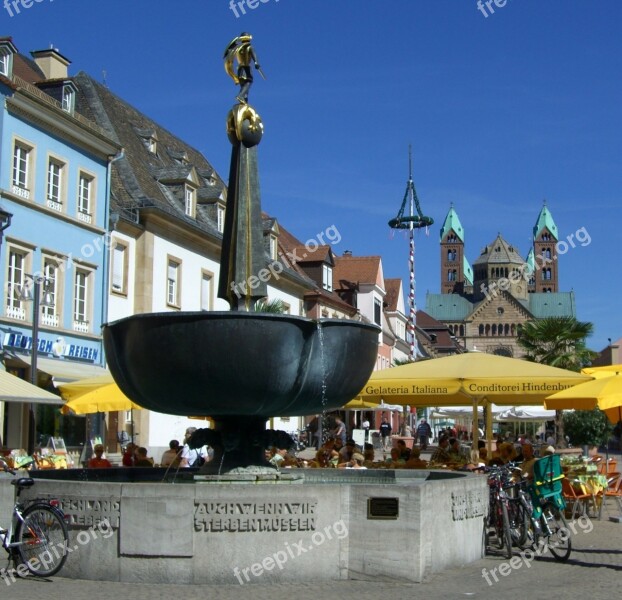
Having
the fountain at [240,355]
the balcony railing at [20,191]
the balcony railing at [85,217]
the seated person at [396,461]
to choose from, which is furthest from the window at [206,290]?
the fountain at [240,355]

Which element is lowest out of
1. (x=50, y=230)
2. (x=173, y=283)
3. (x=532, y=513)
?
(x=532, y=513)

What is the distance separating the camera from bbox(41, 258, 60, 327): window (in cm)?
2805

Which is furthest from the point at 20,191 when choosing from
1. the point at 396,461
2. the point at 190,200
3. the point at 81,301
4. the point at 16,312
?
the point at 396,461

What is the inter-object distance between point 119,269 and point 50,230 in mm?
4335

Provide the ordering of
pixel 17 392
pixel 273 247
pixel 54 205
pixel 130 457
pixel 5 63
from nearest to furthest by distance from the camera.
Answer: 1. pixel 17 392
2. pixel 130 457
3. pixel 5 63
4. pixel 54 205
5. pixel 273 247

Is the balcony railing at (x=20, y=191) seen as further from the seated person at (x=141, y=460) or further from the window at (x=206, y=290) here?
the seated person at (x=141, y=460)

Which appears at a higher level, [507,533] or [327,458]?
[327,458]

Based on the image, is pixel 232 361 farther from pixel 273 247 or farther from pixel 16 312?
pixel 273 247

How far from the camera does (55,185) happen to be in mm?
29109

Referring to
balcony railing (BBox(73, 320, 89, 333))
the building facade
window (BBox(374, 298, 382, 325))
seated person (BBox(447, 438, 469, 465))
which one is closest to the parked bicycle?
seated person (BBox(447, 438, 469, 465))

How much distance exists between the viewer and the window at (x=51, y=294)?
2805cm

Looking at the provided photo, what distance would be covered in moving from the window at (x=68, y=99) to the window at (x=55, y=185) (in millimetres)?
2228

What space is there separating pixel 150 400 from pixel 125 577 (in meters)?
1.75

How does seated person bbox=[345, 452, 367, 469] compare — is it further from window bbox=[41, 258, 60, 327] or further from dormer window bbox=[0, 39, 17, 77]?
dormer window bbox=[0, 39, 17, 77]
